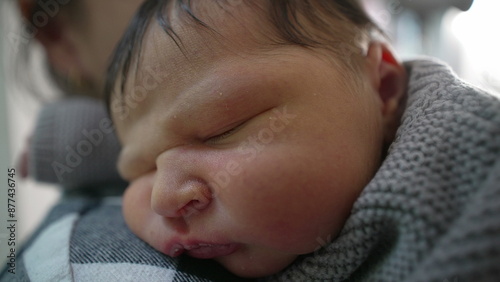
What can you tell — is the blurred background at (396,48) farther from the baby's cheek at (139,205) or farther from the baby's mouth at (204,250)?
the baby's mouth at (204,250)

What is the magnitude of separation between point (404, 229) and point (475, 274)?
70 mm

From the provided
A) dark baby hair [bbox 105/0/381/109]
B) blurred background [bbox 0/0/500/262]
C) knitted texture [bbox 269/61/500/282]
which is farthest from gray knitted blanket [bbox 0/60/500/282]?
blurred background [bbox 0/0/500/262]

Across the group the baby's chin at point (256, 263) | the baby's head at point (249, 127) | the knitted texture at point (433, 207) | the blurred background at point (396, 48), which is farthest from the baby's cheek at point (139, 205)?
the blurred background at point (396, 48)

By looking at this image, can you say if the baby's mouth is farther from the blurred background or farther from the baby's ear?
the blurred background

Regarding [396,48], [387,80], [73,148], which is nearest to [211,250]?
[387,80]

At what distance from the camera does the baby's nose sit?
0.46 m

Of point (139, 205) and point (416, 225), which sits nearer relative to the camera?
point (416, 225)

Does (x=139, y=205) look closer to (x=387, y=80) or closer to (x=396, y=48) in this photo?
(x=387, y=80)

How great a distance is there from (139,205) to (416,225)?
370 mm

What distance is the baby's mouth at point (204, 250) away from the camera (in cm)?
48

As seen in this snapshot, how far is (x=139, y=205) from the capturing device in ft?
1.81

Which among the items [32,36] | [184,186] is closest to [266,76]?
[184,186]

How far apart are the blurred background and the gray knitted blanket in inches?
21.6

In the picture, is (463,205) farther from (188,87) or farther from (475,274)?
(188,87)
